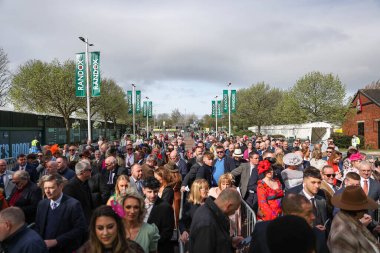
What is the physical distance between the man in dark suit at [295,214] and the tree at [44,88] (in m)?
37.3

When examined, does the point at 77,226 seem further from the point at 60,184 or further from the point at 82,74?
the point at 82,74

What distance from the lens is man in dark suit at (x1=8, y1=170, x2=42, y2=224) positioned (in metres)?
5.34

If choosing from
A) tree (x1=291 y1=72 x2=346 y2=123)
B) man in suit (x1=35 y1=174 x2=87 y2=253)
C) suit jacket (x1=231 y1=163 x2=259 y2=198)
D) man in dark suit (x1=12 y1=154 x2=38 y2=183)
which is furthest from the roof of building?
man in suit (x1=35 y1=174 x2=87 y2=253)

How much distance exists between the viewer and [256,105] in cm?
6134

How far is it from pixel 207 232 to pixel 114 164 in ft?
15.0

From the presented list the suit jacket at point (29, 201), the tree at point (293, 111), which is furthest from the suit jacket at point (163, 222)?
the tree at point (293, 111)

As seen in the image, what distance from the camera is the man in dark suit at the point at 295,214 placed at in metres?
2.74

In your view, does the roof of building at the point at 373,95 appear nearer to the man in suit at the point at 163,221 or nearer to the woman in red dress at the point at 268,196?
the woman in red dress at the point at 268,196

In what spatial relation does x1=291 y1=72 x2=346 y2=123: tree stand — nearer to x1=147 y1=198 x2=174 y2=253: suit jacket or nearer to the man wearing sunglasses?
the man wearing sunglasses

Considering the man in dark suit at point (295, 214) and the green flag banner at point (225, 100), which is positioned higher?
the green flag banner at point (225, 100)

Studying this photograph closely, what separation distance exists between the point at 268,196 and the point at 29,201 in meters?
3.74

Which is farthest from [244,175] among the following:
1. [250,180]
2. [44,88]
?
[44,88]

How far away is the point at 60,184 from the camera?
431cm

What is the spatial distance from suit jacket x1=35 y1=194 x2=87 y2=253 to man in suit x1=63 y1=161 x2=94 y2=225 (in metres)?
1.07
